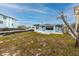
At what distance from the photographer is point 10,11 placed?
6.03 ft

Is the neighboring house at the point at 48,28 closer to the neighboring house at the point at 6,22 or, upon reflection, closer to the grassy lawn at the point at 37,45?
the grassy lawn at the point at 37,45

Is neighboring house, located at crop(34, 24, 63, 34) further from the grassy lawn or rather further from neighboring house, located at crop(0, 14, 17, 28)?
neighboring house, located at crop(0, 14, 17, 28)

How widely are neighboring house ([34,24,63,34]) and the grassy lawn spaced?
5 centimetres

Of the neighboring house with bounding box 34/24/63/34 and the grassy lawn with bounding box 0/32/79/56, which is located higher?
the neighboring house with bounding box 34/24/63/34

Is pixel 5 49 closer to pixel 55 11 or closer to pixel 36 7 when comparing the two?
pixel 36 7

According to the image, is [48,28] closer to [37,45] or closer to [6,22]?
[37,45]

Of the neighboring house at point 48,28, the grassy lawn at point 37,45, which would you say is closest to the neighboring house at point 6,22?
the grassy lawn at point 37,45

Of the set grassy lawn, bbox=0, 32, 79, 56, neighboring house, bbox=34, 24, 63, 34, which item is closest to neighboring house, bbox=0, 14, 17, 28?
grassy lawn, bbox=0, 32, 79, 56

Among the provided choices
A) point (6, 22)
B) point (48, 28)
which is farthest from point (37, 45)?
point (6, 22)

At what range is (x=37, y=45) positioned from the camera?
1827 mm

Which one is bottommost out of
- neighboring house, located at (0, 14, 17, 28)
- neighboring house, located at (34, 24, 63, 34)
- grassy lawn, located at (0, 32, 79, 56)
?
grassy lawn, located at (0, 32, 79, 56)

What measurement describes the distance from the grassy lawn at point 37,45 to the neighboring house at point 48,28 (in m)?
0.05

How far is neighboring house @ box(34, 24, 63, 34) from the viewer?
1.83 m

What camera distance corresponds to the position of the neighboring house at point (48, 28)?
1.83 m
